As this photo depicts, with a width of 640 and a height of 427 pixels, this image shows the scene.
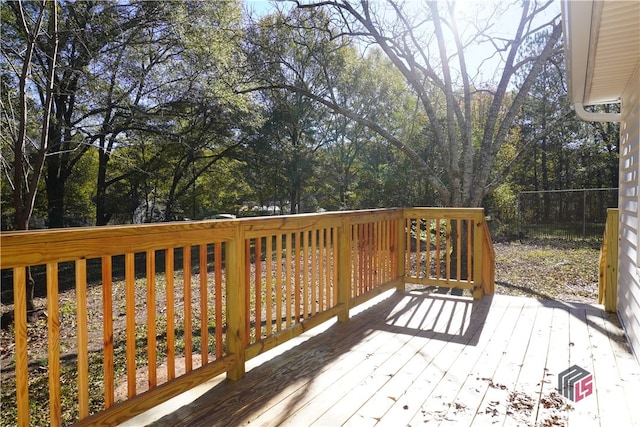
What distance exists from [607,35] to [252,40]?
838cm

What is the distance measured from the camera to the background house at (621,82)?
1.95 metres

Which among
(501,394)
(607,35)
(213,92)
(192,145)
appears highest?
(213,92)

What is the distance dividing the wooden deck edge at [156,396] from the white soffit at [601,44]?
8.05ft

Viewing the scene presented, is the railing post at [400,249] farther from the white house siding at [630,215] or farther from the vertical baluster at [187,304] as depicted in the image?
the vertical baluster at [187,304]

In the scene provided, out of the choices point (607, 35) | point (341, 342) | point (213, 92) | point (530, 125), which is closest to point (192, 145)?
point (213, 92)

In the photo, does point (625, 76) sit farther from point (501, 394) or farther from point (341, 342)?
point (341, 342)

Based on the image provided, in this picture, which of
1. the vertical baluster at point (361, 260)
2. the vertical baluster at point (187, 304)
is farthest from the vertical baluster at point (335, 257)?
the vertical baluster at point (187, 304)

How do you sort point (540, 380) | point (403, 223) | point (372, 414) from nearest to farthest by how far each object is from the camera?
point (372, 414)
point (540, 380)
point (403, 223)

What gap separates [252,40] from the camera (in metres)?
9.38

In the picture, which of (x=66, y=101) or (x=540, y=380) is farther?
(x=66, y=101)

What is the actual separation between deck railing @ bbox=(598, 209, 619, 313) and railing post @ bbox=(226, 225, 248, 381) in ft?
11.2

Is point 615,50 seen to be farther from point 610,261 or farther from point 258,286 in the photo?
point 258,286

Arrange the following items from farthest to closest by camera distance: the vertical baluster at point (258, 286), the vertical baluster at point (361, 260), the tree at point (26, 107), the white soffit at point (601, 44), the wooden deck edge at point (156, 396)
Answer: the tree at point (26, 107) → the vertical baluster at point (361, 260) → the vertical baluster at point (258, 286) → the white soffit at point (601, 44) → the wooden deck edge at point (156, 396)

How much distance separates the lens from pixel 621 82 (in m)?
3.25
